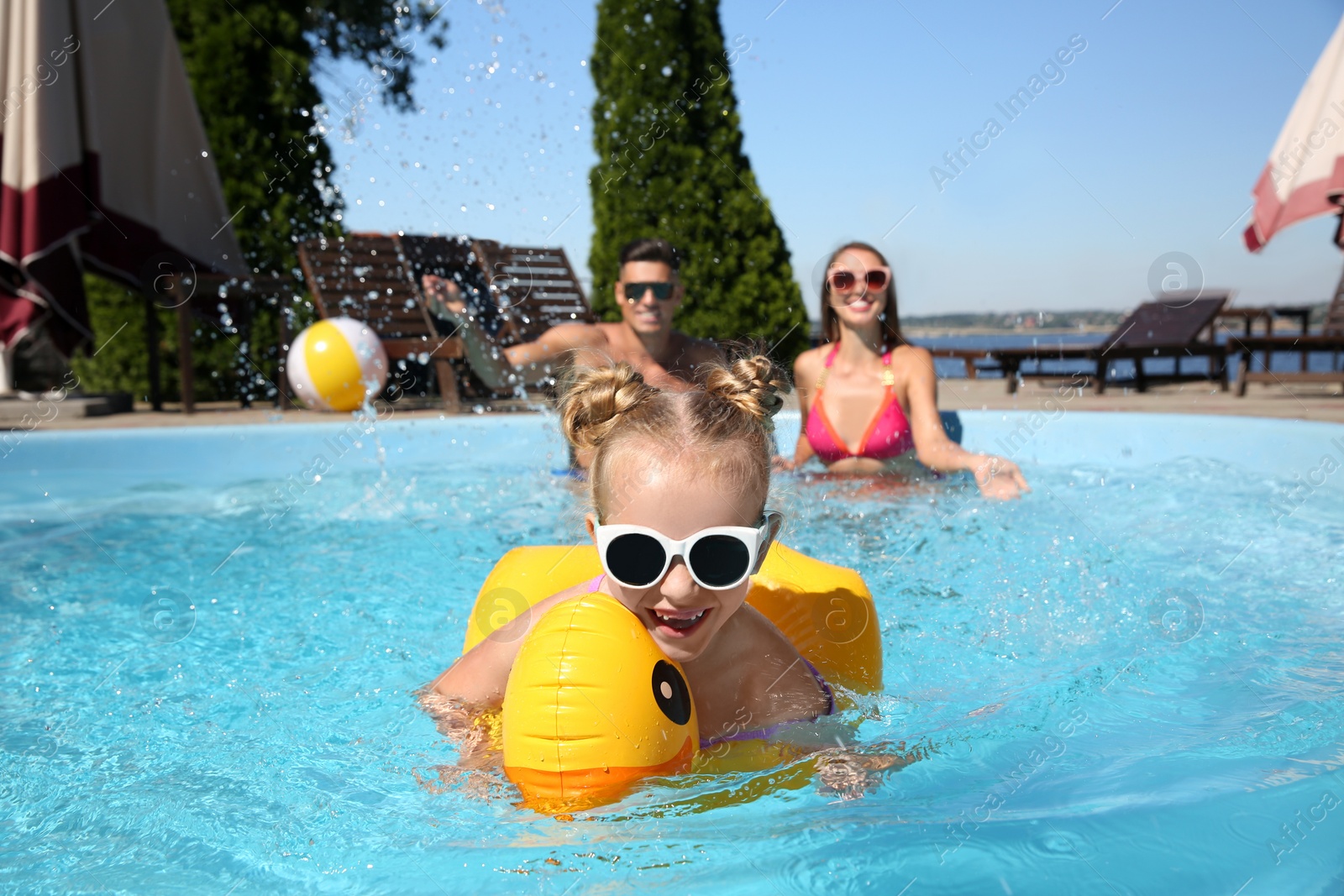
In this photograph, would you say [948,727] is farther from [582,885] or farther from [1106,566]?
[1106,566]

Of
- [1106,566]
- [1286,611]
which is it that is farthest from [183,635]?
[1286,611]

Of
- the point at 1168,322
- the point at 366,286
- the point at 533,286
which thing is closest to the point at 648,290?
the point at 366,286

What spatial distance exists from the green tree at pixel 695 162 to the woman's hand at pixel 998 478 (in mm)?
6142

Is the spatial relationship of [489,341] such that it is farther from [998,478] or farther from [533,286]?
[533,286]

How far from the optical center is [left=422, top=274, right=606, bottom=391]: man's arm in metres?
4.33

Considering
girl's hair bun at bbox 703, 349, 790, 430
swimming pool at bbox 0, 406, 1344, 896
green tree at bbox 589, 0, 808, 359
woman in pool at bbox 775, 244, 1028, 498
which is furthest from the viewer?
green tree at bbox 589, 0, 808, 359

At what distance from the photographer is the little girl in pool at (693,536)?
182 centimetres

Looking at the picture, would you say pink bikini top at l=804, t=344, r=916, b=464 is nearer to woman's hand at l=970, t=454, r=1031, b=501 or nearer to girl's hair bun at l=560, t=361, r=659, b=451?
woman's hand at l=970, t=454, r=1031, b=501

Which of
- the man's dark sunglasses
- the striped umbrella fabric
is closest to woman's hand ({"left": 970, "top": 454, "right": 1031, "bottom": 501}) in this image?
the man's dark sunglasses

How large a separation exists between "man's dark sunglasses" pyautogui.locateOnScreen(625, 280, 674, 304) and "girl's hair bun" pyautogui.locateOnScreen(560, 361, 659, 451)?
3.03 metres

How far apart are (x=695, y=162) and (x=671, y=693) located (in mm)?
9536

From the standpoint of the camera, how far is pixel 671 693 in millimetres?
1877

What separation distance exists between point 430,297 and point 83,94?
3.99 m

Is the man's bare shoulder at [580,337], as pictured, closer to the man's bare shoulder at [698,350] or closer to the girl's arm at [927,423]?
the man's bare shoulder at [698,350]
